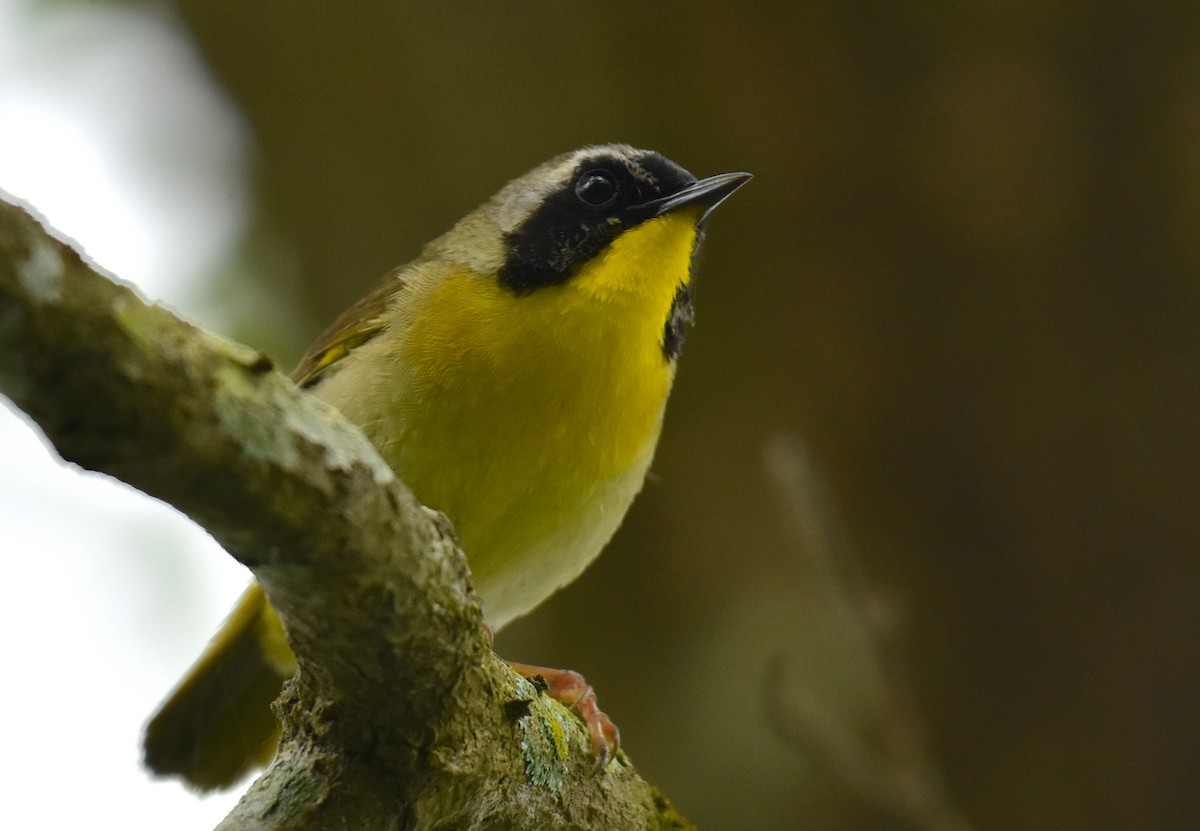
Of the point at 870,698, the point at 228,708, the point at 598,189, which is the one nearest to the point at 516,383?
the point at 598,189

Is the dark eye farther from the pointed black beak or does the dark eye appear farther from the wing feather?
the wing feather

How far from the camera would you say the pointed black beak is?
3.58 meters

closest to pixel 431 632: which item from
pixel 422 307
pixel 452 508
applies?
pixel 452 508

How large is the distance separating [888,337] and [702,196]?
1.28m

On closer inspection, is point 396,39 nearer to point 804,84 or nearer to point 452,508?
point 804,84

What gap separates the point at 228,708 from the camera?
391cm

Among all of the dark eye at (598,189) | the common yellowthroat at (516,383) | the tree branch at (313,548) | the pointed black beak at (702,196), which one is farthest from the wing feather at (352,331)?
the tree branch at (313,548)

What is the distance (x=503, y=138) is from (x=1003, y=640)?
8.53 ft

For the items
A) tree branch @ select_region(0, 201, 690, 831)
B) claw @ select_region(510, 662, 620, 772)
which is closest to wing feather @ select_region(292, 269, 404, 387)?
claw @ select_region(510, 662, 620, 772)

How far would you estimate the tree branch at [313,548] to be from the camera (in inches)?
52.1

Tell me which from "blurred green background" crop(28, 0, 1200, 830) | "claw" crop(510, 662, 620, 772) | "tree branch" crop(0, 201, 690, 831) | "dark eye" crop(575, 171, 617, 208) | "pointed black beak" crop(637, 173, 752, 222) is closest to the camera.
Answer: "tree branch" crop(0, 201, 690, 831)

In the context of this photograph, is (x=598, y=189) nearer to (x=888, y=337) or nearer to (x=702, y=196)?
(x=702, y=196)

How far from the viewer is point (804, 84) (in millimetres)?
4594

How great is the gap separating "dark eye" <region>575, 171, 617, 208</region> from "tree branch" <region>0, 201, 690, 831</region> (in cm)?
170
